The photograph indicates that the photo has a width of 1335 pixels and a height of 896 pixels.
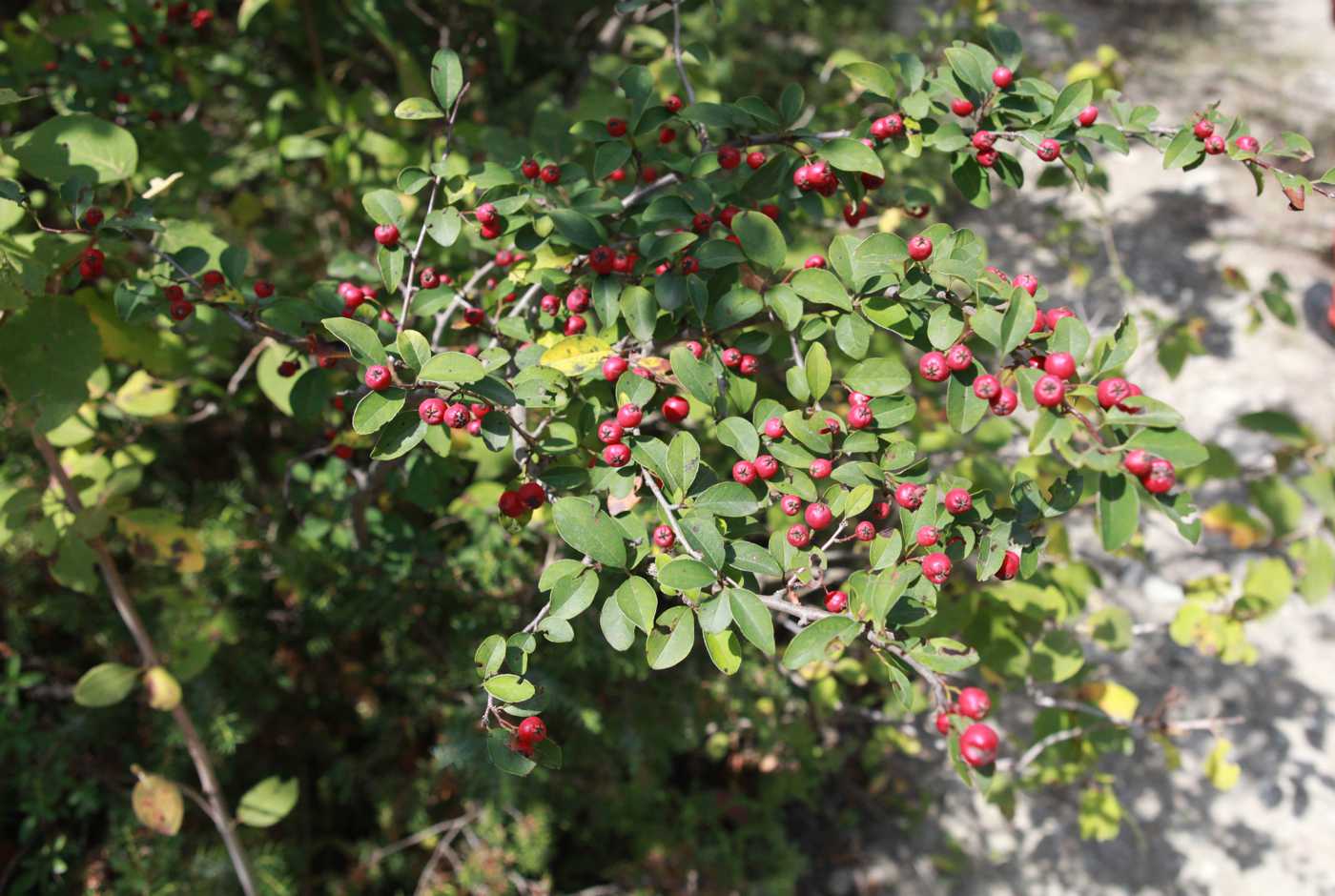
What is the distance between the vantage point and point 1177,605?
11.1ft

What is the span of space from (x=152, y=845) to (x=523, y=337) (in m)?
1.71

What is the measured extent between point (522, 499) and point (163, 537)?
109cm

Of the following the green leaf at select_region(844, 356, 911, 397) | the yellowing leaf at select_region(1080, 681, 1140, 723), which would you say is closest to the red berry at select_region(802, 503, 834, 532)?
the green leaf at select_region(844, 356, 911, 397)

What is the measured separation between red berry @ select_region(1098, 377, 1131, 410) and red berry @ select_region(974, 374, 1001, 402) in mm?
123

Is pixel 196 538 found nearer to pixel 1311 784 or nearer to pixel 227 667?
pixel 227 667

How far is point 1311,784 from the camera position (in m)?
3.14

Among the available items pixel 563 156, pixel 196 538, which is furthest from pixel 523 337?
pixel 196 538

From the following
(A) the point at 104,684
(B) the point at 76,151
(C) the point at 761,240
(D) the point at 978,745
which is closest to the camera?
(D) the point at 978,745

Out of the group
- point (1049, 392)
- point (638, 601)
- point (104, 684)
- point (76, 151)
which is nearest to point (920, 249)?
point (1049, 392)

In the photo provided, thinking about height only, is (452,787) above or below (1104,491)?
below

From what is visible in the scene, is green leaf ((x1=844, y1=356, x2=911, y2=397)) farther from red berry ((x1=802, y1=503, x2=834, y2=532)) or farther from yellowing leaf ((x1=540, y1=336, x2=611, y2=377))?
yellowing leaf ((x1=540, y1=336, x2=611, y2=377))

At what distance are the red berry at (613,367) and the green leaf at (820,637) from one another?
1.50 feet

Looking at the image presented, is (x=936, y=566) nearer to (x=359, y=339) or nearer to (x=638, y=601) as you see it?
(x=638, y=601)

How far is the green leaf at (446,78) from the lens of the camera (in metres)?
1.40
